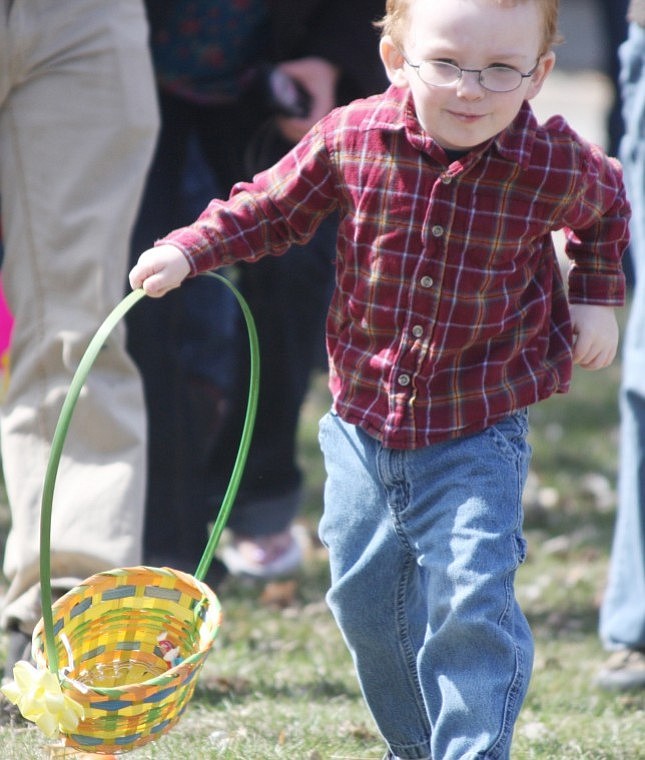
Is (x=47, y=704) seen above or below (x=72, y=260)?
below

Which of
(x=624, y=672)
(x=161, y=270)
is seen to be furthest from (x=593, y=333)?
(x=624, y=672)

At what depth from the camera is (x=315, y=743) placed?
2.95 meters

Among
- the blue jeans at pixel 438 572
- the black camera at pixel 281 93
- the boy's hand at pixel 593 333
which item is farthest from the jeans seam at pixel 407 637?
the black camera at pixel 281 93

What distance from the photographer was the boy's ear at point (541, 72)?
8.02 ft

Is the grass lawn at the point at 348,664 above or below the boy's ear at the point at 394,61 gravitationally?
below

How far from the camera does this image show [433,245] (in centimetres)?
245

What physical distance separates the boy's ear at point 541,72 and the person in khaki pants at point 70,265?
3.32 feet

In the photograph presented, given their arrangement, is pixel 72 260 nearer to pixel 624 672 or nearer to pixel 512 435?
pixel 512 435

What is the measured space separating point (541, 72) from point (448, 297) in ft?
1.45

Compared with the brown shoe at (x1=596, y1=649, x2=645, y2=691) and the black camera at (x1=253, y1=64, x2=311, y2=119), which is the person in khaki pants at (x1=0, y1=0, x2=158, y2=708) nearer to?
the black camera at (x1=253, y1=64, x2=311, y2=119)

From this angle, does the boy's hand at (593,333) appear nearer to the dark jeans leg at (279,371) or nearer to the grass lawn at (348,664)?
the grass lawn at (348,664)

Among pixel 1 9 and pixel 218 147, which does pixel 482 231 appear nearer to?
pixel 1 9

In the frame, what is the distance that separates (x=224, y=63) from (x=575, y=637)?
6.52 ft

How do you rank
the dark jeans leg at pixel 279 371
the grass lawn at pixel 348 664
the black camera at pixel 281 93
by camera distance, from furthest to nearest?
the dark jeans leg at pixel 279 371 < the black camera at pixel 281 93 < the grass lawn at pixel 348 664
